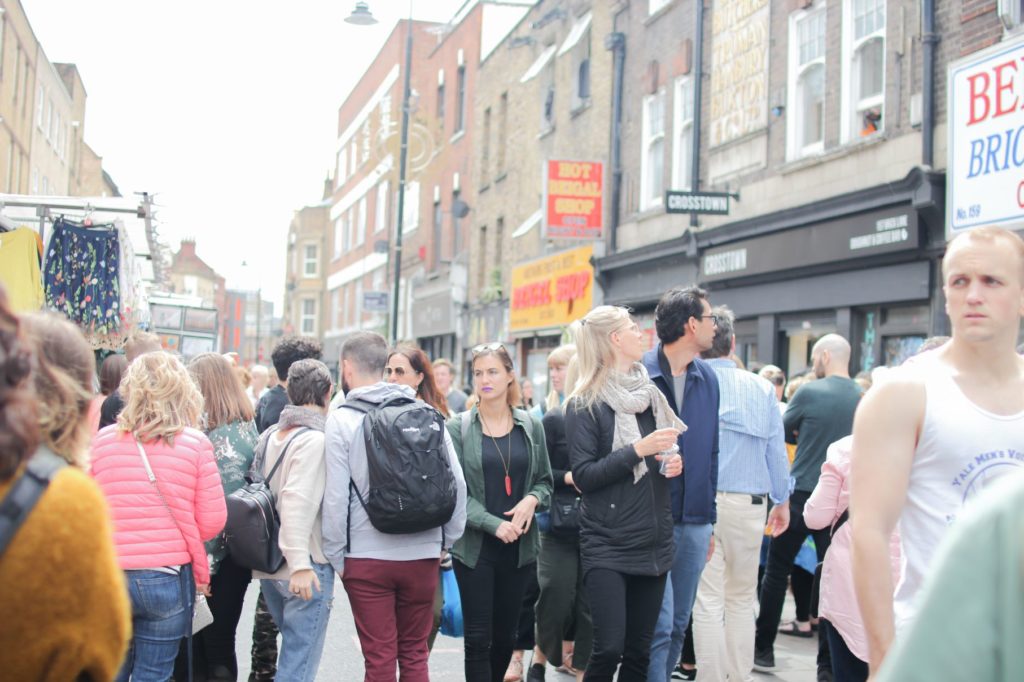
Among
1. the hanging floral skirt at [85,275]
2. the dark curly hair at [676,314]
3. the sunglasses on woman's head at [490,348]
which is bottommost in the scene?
the sunglasses on woman's head at [490,348]

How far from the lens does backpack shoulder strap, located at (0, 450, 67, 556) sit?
6.40 feet

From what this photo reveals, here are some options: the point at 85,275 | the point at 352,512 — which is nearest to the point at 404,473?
the point at 352,512

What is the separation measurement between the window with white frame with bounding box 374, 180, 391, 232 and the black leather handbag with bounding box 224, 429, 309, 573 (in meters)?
35.9

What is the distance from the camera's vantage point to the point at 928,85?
1173 cm

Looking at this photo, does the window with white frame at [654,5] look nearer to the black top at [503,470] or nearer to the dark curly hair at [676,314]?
the dark curly hair at [676,314]

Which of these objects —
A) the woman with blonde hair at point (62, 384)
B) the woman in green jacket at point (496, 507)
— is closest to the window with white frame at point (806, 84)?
the woman in green jacket at point (496, 507)

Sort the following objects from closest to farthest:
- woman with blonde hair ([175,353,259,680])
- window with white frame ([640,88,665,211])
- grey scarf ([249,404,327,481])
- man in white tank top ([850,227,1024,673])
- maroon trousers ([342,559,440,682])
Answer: man in white tank top ([850,227,1024,673]), maroon trousers ([342,559,440,682]), grey scarf ([249,404,327,481]), woman with blonde hair ([175,353,259,680]), window with white frame ([640,88,665,211])

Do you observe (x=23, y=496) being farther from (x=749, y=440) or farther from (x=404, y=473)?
(x=749, y=440)

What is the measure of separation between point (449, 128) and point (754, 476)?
27.9 m

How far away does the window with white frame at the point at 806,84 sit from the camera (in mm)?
13922

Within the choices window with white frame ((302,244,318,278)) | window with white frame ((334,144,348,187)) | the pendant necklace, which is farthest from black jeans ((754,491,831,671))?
window with white frame ((302,244,318,278))

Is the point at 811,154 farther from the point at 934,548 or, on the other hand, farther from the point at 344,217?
the point at 344,217

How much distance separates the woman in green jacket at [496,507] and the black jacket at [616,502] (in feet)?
1.76

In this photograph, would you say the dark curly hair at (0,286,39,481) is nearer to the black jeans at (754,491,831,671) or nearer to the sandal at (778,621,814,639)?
the black jeans at (754,491,831,671)
